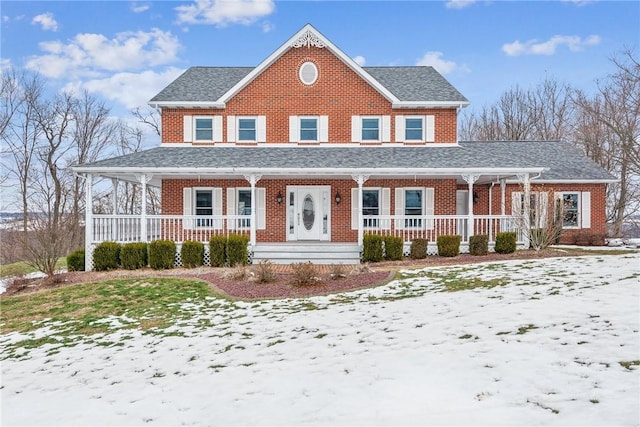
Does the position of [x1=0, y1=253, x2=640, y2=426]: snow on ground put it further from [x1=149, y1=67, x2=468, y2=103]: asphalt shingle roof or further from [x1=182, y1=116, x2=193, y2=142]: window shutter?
[x1=149, y1=67, x2=468, y2=103]: asphalt shingle roof

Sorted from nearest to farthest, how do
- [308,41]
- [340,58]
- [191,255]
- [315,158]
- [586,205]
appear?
[191,255] < [315,158] < [308,41] < [340,58] < [586,205]

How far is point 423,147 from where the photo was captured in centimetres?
1767

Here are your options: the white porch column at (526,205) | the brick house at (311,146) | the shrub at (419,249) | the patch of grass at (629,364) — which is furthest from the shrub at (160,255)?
the patch of grass at (629,364)

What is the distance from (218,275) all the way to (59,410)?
7.96m

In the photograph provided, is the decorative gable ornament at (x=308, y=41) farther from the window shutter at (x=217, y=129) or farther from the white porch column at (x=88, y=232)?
the white porch column at (x=88, y=232)

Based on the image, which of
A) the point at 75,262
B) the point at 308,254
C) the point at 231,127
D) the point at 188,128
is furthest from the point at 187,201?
the point at 308,254

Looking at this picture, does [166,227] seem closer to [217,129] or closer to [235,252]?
[235,252]

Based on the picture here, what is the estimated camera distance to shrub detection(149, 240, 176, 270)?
14156 millimetres

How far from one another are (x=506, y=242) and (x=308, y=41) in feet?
35.6

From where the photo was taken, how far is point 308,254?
1496 cm

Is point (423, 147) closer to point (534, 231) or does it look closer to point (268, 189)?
point (534, 231)

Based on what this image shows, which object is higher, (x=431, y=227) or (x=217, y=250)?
(x=431, y=227)

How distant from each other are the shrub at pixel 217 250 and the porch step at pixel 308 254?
3.51 feet

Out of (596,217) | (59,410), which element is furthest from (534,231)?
(59,410)
